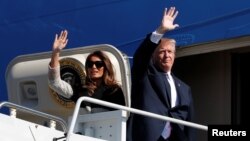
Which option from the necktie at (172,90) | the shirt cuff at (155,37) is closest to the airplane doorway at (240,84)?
the necktie at (172,90)

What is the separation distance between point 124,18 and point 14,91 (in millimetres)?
971

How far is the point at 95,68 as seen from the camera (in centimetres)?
324

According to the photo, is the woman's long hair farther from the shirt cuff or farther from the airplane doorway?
the airplane doorway

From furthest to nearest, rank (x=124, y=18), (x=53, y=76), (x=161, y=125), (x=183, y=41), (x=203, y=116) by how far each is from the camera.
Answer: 1. (x=203, y=116)
2. (x=124, y=18)
3. (x=183, y=41)
4. (x=53, y=76)
5. (x=161, y=125)

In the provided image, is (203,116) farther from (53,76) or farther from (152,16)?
(53,76)

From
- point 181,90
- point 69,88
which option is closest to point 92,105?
point 69,88

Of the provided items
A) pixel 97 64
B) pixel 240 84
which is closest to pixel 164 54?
pixel 97 64

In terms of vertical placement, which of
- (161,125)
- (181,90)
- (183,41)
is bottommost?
(161,125)

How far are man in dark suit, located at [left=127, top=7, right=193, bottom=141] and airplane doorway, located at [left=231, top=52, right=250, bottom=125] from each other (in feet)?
3.30

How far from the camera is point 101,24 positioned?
4270 millimetres

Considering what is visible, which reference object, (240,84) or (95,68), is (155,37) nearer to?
(95,68)

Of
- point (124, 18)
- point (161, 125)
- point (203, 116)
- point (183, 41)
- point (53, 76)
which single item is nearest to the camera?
point (161, 125)

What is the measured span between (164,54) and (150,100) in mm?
259

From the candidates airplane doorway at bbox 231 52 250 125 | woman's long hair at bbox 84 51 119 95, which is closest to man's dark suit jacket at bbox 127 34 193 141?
woman's long hair at bbox 84 51 119 95
